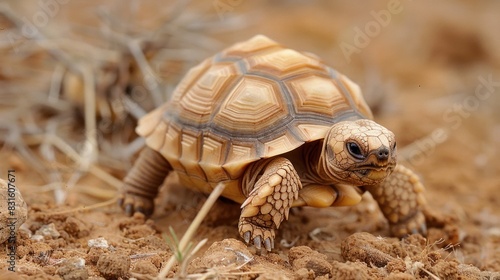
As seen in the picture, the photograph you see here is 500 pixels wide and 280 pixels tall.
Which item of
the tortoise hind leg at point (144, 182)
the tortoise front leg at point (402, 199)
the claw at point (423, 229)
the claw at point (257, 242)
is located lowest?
the claw at point (423, 229)

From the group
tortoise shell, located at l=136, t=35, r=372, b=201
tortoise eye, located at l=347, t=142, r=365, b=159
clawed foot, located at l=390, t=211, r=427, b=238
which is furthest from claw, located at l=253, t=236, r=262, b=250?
clawed foot, located at l=390, t=211, r=427, b=238

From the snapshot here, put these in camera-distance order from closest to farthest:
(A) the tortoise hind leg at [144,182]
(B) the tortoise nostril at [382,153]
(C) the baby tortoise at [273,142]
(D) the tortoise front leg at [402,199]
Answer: (B) the tortoise nostril at [382,153] → (C) the baby tortoise at [273,142] → (D) the tortoise front leg at [402,199] → (A) the tortoise hind leg at [144,182]

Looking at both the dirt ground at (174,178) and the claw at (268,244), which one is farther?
the claw at (268,244)

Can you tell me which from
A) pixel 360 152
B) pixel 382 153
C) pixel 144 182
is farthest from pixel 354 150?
pixel 144 182

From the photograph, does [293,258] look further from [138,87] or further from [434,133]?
[434,133]

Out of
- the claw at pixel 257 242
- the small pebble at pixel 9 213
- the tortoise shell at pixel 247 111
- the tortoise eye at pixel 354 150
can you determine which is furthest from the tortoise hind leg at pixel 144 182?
the tortoise eye at pixel 354 150

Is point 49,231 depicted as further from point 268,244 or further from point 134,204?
point 268,244

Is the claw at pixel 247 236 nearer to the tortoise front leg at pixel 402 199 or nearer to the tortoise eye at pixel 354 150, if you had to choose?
the tortoise eye at pixel 354 150
